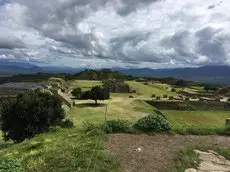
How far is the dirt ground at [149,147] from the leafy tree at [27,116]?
16.7 m

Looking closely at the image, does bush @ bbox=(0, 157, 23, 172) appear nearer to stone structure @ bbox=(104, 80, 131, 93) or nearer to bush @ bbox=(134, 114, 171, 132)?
bush @ bbox=(134, 114, 171, 132)

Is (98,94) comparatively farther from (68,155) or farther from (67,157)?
(67,157)

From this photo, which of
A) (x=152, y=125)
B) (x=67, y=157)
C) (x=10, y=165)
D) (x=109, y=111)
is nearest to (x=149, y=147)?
(x=152, y=125)

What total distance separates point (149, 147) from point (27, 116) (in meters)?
19.3

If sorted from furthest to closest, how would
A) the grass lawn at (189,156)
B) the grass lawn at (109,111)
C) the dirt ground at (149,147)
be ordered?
the grass lawn at (109,111) < the grass lawn at (189,156) < the dirt ground at (149,147)

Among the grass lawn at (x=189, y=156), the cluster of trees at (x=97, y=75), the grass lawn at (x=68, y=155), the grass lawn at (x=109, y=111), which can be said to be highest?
the grass lawn at (x=68, y=155)

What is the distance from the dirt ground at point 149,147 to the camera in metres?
9.05

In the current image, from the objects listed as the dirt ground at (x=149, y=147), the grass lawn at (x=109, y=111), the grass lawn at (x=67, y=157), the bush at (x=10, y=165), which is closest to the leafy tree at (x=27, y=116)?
the grass lawn at (x=109, y=111)

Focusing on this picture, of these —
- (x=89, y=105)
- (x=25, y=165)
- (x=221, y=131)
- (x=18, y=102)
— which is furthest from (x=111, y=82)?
(x=25, y=165)

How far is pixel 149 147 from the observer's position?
36.0ft

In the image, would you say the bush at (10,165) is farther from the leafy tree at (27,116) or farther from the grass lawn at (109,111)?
the grass lawn at (109,111)

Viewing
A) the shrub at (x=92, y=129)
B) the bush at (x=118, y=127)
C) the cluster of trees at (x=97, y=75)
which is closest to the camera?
the shrub at (x=92, y=129)

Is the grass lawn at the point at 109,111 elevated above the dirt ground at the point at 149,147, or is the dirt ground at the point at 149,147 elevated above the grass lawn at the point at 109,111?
the dirt ground at the point at 149,147

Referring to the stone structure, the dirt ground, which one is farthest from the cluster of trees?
the dirt ground
